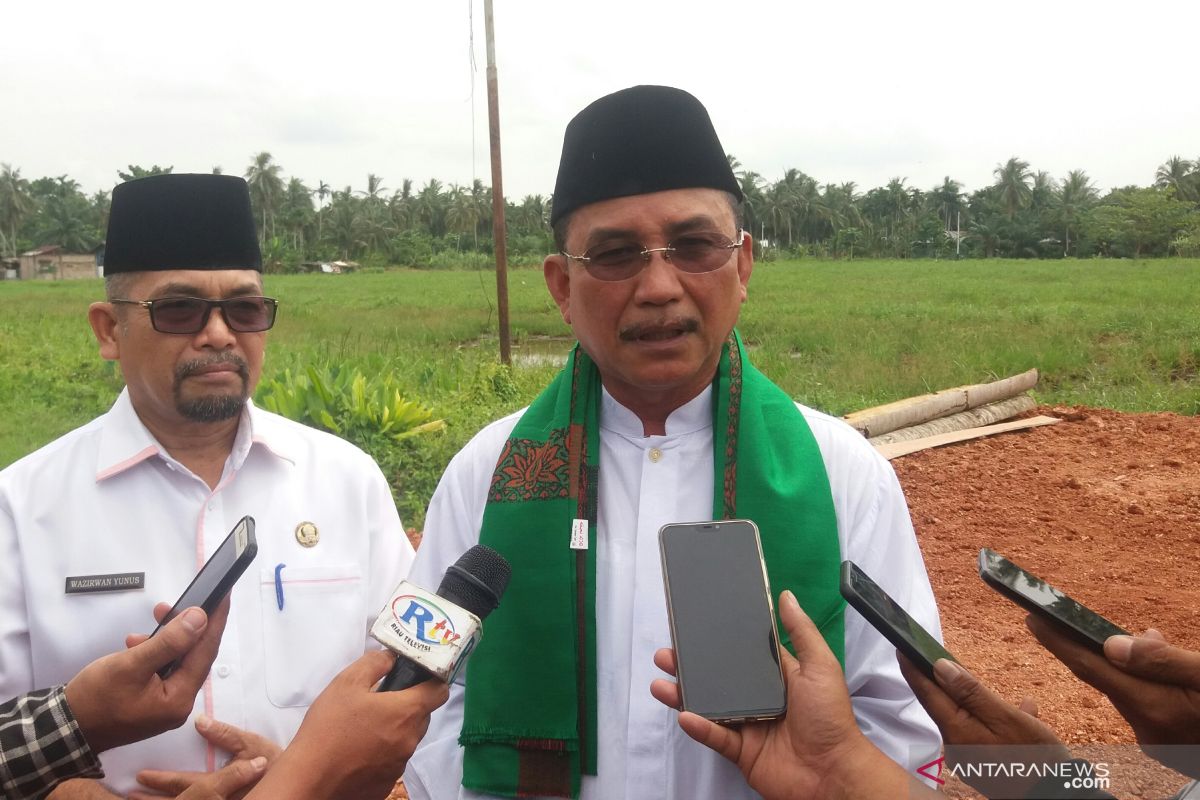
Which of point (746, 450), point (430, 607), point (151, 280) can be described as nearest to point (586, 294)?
point (746, 450)

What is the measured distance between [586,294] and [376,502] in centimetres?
88

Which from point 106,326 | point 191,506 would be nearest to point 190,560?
point 191,506

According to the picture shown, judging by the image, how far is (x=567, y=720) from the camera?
6.40ft

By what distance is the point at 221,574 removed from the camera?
1.68 m

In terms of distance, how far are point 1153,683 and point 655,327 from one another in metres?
1.10

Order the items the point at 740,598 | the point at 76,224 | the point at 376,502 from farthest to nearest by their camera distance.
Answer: the point at 76,224 → the point at 376,502 → the point at 740,598

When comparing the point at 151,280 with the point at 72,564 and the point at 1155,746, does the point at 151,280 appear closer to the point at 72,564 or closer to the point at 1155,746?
the point at 72,564

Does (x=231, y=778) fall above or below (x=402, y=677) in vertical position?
below

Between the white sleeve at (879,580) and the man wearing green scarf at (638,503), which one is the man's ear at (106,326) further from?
the white sleeve at (879,580)

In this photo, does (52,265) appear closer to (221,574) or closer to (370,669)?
(221,574)

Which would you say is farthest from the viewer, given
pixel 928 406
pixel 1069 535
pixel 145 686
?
pixel 928 406

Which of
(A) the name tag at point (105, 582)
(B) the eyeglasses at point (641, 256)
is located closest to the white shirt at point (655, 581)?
(B) the eyeglasses at point (641, 256)

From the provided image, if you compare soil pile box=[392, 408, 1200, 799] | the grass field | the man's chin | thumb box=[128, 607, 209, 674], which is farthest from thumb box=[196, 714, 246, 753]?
the grass field

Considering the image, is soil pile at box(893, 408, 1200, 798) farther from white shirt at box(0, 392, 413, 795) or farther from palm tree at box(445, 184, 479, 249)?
palm tree at box(445, 184, 479, 249)
